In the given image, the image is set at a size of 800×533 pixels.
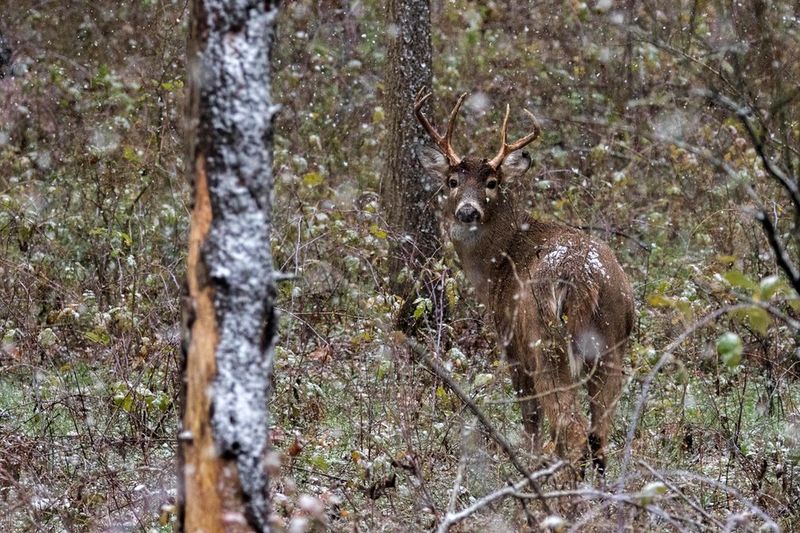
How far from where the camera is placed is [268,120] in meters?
3.49

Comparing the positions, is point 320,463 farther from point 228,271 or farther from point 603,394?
point 228,271

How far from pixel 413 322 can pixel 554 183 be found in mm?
2680

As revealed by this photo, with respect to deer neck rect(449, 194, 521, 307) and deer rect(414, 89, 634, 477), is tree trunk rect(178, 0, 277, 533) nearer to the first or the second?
deer rect(414, 89, 634, 477)

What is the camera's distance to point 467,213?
785cm

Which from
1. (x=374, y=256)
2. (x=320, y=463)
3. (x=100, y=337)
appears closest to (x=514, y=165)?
(x=374, y=256)

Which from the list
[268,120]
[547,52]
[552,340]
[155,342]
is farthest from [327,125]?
[268,120]

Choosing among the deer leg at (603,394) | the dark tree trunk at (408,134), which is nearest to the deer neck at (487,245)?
the deer leg at (603,394)

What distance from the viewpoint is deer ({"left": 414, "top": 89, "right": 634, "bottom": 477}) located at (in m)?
6.63

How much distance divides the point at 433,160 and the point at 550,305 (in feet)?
6.87

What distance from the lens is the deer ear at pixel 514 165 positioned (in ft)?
26.6

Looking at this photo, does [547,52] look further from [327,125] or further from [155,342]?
[155,342]

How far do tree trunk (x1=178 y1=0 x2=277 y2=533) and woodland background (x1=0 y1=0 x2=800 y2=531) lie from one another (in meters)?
0.27

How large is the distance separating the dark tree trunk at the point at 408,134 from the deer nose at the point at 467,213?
58.1 inches

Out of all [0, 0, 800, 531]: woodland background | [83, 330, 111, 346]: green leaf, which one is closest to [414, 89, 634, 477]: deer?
[0, 0, 800, 531]: woodland background
